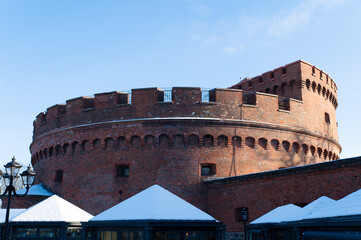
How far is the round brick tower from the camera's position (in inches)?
717

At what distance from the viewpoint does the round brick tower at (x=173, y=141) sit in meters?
18.2

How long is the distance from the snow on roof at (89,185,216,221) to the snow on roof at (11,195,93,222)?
12.6ft

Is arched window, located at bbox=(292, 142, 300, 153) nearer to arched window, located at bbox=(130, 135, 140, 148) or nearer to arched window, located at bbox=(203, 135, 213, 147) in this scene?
arched window, located at bbox=(203, 135, 213, 147)

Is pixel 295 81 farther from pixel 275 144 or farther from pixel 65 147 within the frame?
pixel 65 147

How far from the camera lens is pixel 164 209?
8203 mm

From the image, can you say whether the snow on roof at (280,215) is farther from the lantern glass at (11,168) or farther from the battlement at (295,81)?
the battlement at (295,81)

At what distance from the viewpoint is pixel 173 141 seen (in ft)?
60.5

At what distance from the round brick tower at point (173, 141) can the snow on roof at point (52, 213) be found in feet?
19.1

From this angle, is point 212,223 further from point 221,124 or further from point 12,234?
point 221,124

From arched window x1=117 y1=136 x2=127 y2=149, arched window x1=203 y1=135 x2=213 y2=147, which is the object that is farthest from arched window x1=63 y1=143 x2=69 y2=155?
arched window x1=203 y1=135 x2=213 y2=147

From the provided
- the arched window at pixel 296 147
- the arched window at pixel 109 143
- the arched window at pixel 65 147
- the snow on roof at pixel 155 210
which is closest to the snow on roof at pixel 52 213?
the snow on roof at pixel 155 210

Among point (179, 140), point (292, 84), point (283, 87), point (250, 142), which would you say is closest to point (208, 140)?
point (179, 140)

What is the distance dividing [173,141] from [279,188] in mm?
6160

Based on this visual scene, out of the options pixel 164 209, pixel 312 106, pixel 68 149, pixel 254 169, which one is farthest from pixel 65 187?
pixel 312 106
